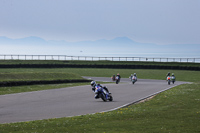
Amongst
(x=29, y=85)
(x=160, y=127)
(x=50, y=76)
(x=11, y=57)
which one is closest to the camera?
(x=160, y=127)

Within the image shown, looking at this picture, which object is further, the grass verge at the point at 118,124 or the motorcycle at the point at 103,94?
the motorcycle at the point at 103,94

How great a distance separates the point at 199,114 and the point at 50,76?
29286 mm

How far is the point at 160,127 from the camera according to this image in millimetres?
11438

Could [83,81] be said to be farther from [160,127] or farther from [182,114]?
[160,127]

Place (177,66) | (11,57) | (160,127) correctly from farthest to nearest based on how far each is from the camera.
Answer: (11,57), (177,66), (160,127)

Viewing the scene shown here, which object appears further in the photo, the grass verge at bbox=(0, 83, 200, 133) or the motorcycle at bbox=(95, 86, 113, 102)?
the motorcycle at bbox=(95, 86, 113, 102)

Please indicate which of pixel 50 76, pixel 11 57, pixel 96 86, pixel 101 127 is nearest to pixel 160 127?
pixel 101 127

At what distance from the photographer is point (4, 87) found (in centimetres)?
3142

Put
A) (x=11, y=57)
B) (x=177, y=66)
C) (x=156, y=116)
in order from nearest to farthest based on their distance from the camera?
(x=156, y=116)
(x=177, y=66)
(x=11, y=57)

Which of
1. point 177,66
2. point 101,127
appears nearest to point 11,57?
point 177,66

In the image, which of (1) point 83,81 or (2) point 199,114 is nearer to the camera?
(2) point 199,114

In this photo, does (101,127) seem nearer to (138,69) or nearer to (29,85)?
(29,85)

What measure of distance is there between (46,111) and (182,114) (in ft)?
19.1

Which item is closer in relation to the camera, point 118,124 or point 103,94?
point 118,124
